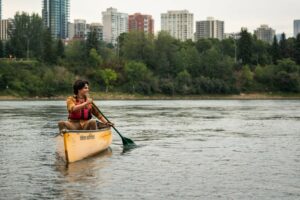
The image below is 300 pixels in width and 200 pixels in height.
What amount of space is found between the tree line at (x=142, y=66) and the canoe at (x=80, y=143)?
113 meters

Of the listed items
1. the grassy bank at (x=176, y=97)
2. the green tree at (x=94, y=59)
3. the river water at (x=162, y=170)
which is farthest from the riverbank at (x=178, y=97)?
the river water at (x=162, y=170)

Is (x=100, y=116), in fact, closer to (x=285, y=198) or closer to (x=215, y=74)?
(x=285, y=198)

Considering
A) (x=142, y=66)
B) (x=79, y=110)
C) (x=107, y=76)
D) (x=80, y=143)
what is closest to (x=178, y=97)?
(x=142, y=66)

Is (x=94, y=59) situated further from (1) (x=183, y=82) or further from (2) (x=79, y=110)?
(2) (x=79, y=110)

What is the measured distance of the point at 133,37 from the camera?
166 meters

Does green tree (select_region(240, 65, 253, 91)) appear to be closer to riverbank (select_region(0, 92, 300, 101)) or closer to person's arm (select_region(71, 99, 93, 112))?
riverbank (select_region(0, 92, 300, 101))

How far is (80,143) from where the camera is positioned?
838 inches

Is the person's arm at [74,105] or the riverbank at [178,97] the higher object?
the person's arm at [74,105]

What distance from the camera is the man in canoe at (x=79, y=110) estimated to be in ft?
69.8

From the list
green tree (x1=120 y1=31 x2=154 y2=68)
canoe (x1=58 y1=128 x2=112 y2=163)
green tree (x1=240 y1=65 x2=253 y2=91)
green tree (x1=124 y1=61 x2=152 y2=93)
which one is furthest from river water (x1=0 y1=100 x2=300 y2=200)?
green tree (x1=120 y1=31 x2=154 y2=68)

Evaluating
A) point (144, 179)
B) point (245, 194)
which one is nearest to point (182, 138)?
point (144, 179)

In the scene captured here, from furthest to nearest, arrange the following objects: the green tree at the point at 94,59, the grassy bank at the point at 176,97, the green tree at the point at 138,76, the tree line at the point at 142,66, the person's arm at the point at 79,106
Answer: the green tree at the point at 94,59 < the green tree at the point at 138,76 < the tree line at the point at 142,66 < the grassy bank at the point at 176,97 < the person's arm at the point at 79,106

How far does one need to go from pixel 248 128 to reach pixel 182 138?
963 cm

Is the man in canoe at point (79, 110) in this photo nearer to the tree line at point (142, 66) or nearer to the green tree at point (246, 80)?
the tree line at point (142, 66)
